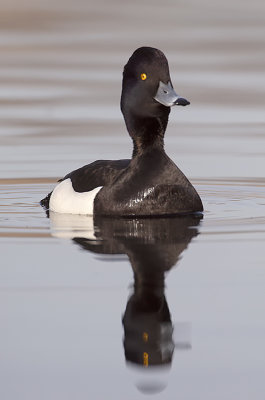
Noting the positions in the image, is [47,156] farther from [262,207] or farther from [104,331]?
[104,331]

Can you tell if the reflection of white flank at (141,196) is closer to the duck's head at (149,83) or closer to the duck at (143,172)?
the duck at (143,172)

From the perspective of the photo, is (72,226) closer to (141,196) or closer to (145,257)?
(141,196)

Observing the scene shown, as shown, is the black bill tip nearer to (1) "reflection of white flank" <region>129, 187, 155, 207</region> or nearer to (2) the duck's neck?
(2) the duck's neck

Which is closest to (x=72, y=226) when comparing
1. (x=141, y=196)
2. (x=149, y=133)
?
(x=141, y=196)

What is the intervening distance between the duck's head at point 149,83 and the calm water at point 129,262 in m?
0.86

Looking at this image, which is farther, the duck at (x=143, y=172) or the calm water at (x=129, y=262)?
the duck at (x=143, y=172)

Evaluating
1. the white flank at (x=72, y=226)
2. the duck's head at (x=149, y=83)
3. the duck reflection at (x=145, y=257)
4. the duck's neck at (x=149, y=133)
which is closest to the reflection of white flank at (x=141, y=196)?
the duck reflection at (x=145, y=257)

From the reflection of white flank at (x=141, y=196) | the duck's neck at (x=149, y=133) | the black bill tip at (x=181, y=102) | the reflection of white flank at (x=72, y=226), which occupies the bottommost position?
the reflection of white flank at (x=72, y=226)

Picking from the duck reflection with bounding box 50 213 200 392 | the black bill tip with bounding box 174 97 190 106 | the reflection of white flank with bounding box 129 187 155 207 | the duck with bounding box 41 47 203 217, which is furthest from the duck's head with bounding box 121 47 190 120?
the duck reflection with bounding box 50 213 200 392

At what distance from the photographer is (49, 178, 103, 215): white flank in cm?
954

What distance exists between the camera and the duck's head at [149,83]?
A: 937 cm

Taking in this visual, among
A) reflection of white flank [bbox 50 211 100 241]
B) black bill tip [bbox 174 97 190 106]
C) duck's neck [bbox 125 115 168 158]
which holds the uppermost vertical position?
black bill tip [bbox 174 97 190 106]

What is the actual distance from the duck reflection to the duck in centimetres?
15

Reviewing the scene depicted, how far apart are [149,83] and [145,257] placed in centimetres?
228
